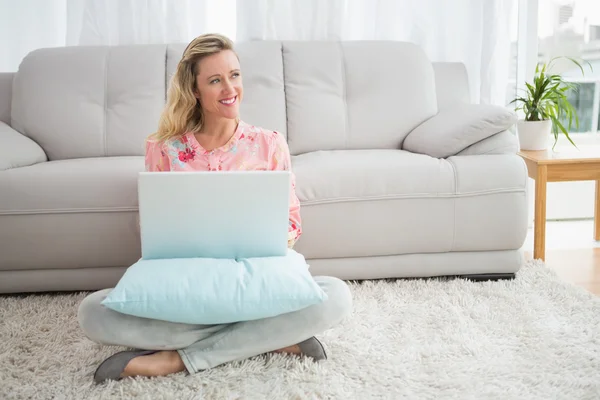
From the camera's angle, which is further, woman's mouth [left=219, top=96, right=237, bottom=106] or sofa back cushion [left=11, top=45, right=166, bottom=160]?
sofa back cushion [left=11, top=45, right=166, bottom=160]

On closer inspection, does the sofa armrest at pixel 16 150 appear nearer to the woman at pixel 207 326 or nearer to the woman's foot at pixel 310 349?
the woman at pixel 207 326

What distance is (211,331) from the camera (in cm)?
158

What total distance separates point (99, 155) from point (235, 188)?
4.73 feet

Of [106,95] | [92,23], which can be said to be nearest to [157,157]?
[106,95]

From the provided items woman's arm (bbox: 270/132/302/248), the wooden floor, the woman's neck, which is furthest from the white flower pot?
the woman's neck

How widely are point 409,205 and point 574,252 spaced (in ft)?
3.50

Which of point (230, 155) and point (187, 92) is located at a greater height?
point (187, 92)

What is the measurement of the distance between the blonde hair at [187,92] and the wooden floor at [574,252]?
1609mm

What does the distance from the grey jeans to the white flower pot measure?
168 centimetres

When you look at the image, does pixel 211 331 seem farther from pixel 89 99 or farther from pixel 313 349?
pixel 89 99

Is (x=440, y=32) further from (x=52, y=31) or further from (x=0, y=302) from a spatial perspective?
(x=0, y=302)

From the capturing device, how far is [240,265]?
1.54 metres

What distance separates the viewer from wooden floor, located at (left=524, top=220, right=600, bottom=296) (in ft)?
8.09

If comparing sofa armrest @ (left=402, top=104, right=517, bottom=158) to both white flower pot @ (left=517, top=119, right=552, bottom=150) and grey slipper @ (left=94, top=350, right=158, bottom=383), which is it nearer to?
white flower pot @ (left=517, top=119, right=552, bottom=150)
